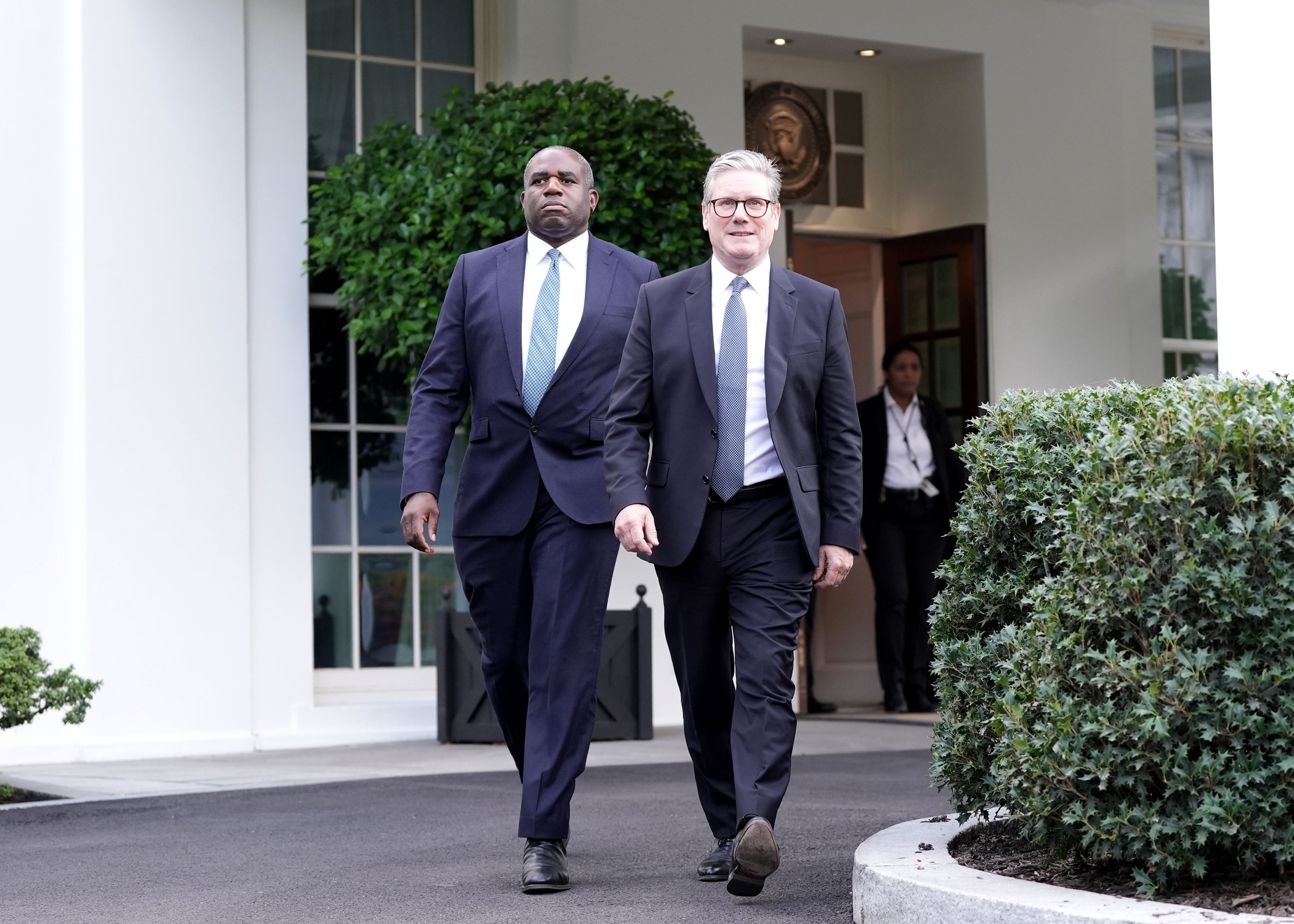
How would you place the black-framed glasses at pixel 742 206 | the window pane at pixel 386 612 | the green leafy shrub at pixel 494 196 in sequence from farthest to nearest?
the window pane at pixel 386 612, the green leafy shrub at pixel 494 196, the black-framed glasses at pixel 742 206

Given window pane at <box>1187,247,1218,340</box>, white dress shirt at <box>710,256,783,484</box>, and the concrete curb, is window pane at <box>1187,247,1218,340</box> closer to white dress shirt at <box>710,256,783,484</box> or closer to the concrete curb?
white dress shirt at <box>710,256,783,484</box>

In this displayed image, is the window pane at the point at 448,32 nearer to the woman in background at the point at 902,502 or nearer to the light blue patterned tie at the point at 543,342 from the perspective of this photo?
the woman in background at the point at 902,502

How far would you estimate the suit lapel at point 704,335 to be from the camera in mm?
4039

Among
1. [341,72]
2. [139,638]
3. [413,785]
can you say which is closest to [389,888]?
[413,785]

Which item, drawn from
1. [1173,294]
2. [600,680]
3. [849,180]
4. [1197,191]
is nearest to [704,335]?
[600,680]

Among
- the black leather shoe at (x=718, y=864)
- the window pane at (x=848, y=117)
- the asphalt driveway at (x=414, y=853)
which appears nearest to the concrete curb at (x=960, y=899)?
the asphalt driveway at (x=414, y=853)

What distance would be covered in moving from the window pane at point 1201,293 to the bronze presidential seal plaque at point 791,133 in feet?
7.98

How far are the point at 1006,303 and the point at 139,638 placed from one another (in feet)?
17.0

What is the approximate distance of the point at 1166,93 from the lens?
10.8 m

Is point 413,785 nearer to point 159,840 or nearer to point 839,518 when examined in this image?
point 159,840

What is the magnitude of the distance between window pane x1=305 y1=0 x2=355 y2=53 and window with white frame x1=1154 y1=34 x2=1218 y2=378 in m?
4.94

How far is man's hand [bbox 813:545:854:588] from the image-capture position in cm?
400

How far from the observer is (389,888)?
4.16 m

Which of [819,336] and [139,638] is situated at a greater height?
[819,336]
